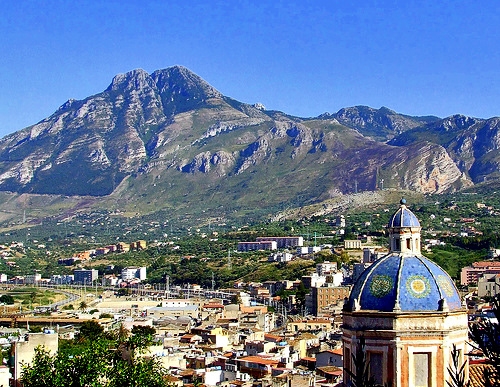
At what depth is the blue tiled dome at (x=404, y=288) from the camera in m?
21.5

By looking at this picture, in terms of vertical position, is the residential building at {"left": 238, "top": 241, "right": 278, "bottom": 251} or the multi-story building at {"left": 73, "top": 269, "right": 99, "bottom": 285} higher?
the residential building at {"left": 238, "top": 241, "right": 278, "bottom": 251}

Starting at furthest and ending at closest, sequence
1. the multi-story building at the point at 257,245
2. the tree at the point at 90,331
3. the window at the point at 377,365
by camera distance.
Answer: the multi-story building at the point at 257,245
the tree at the point at 90,331
the window at the point at 377,365

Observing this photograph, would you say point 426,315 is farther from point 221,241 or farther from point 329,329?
point 221,241

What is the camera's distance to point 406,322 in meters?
21.2

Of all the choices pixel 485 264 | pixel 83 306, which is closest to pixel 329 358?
pixel 485 264

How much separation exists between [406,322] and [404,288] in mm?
833

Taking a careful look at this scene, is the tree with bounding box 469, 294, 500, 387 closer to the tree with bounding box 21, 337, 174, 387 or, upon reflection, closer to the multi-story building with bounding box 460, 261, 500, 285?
the tree with bounding box 21, 337, 174, 387

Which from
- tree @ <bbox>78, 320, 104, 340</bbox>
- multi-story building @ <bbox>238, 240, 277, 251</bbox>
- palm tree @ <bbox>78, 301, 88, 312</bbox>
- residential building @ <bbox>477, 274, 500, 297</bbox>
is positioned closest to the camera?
tree @ <bbox>78, 320, 104, 340</bbox>

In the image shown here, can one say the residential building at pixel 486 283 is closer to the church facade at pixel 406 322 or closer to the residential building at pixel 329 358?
the residential building at pixel 329 358

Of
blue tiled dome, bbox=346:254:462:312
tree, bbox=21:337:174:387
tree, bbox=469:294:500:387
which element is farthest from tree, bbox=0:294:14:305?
tree, bbox=469:294:500:387

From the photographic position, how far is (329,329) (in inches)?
3056

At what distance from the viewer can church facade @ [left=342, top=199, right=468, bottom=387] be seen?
69.2ft

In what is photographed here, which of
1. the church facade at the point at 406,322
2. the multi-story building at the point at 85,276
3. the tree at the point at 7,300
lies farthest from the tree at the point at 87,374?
A: the multi-story building at the point at 85,276

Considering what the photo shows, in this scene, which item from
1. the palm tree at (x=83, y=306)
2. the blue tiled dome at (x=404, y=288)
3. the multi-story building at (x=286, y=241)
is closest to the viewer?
the blue tiled dome at (x=404, y=288)
